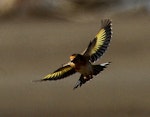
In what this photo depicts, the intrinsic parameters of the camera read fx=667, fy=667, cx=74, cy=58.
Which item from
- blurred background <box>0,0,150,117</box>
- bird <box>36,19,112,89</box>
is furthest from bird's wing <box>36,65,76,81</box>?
blurred background <box>0,0,150,117</box>

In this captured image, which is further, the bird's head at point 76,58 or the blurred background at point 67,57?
the blurred background at point 67,57

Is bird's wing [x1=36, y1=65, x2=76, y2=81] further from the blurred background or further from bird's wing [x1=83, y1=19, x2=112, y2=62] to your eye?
the blurred background

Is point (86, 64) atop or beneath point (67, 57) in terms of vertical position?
beneath

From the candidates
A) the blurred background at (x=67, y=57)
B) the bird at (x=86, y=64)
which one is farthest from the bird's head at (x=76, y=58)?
the blurred background at (x=67, y=57)

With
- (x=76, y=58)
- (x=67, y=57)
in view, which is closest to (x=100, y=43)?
(x=76, y=58)

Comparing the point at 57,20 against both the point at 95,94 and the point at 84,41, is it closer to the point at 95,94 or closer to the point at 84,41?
the point at 84,41

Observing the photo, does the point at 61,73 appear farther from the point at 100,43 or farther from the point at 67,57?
the point at 67,57

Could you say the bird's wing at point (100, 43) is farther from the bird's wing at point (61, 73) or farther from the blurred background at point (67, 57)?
the blurred background at point (67, 57)
